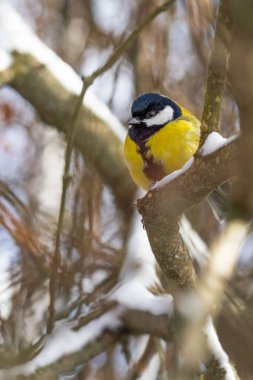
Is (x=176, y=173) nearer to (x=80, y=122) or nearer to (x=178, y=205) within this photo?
(x=178, y=205)

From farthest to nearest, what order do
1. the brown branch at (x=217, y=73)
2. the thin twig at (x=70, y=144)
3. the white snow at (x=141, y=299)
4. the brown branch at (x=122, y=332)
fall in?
the white snow at (x=141, y=299)
the brown branch at (x=122, y=332)
the thin twig at (x=70, y=144)
the brown branch at (x=217, y=73)

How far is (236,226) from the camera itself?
11.3ft

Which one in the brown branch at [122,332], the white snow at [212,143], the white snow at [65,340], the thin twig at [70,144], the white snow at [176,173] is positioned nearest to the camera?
the white snow at [212,143]

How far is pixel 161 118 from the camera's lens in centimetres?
389

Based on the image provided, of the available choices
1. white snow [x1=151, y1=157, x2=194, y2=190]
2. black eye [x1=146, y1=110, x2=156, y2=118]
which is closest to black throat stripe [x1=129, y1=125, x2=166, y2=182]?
black eye [x1=146, y1=110, x2=156, y2=118]

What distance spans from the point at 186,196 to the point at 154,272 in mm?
1665

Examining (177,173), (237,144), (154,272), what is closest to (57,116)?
(154,272)

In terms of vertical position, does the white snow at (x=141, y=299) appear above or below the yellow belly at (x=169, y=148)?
below

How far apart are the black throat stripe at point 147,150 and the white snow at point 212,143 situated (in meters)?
1.21

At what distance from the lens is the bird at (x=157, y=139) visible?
143 inches

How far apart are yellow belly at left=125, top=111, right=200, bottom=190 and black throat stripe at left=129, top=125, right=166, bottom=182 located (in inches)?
0.6

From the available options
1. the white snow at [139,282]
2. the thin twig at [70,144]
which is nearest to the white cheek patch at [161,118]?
the thin twig at [70,144]

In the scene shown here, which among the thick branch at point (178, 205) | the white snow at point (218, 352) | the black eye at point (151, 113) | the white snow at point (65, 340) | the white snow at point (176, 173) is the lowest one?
the white snow at point (218, 352)

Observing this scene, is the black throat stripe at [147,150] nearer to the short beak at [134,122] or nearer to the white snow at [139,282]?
the short beak at [134,122]
